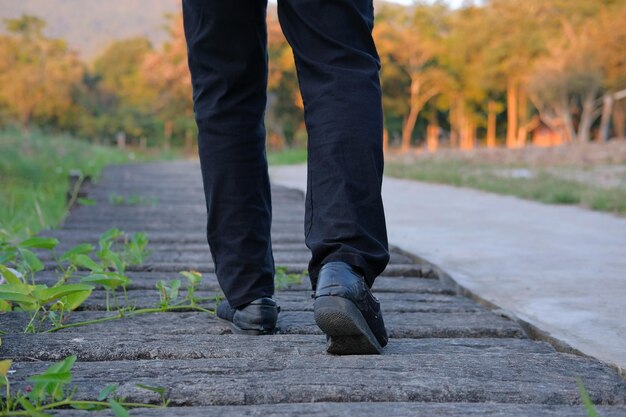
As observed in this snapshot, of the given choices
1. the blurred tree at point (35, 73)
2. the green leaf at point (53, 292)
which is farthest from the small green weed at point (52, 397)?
the blurred tree at point (35, 73)

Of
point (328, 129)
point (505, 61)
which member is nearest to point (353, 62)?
point (328, 129)

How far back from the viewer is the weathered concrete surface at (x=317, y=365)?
3.96 ft

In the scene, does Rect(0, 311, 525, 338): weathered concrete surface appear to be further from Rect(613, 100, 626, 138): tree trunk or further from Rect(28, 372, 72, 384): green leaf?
Rect(613, 100, 626, 138): tree trunk

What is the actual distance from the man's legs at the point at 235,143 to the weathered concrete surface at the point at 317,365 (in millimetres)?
161

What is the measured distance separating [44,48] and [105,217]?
4209 cm

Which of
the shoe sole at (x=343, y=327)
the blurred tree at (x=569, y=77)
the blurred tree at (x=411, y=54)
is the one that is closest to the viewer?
the shoe sole at (x=343, y=327)

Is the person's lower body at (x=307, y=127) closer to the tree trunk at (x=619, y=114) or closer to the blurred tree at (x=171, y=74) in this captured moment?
the blurred tree at (x=171, y=74)

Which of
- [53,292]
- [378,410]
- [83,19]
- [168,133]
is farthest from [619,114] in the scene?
[83,19]

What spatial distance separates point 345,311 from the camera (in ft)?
4.58

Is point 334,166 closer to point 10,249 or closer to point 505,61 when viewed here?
point 10,249

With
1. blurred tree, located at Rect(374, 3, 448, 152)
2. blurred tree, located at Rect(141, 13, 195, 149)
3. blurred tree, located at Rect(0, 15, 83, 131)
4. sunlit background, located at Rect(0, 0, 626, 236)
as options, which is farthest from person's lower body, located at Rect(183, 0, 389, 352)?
blurred tree, located at Rect(0, 15, 83, 131)

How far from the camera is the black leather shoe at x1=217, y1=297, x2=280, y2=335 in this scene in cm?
170

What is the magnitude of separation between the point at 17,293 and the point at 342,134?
762 mm

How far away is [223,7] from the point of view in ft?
5.28
